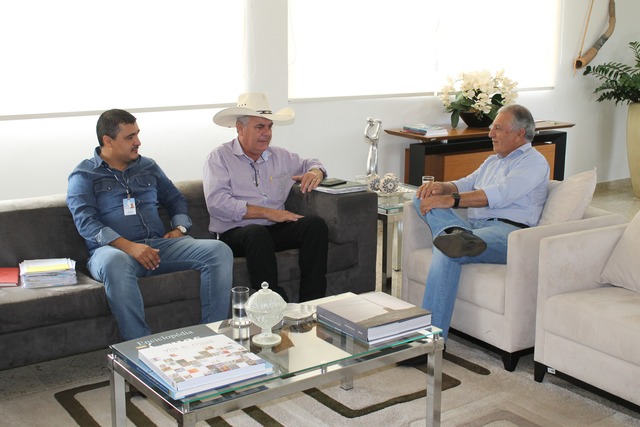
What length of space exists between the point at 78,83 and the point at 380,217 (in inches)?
77.1

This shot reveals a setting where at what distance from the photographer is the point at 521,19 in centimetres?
676

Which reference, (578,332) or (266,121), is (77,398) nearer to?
(266,121)

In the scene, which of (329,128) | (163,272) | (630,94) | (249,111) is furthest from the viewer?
(630,94)

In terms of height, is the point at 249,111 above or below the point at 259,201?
above

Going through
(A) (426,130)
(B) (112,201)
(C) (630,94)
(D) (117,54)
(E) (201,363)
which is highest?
(D) (117,54)

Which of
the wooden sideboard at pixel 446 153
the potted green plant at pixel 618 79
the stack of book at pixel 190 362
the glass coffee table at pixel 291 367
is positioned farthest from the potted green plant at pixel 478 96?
the stack of book at pixel 190 362

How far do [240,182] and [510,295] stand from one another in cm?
146

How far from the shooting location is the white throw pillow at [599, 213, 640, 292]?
128 inches

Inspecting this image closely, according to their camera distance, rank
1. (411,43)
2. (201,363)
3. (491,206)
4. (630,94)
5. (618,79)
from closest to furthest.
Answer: (201,363)
(491,206)
(411,43)
(630,94)
(618,79)

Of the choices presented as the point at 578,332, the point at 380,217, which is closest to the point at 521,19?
A: the point at 380,217

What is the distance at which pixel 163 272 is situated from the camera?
3.61 metres

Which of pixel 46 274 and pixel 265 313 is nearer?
pixel 265 313

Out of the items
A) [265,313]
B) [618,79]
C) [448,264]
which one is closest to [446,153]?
[618,79]

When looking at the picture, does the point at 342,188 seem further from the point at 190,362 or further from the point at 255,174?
the point at 190,362
